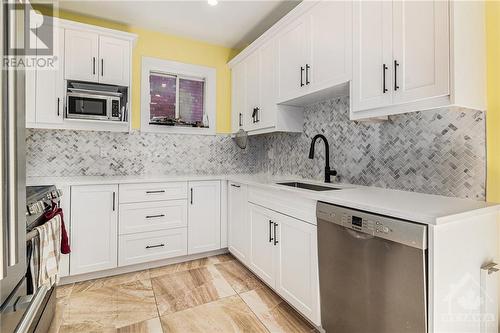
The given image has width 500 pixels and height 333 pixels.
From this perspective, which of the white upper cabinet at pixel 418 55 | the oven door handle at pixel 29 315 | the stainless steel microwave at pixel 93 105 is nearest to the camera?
the oven door handle at pixel 29 315

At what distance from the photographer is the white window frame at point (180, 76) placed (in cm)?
316

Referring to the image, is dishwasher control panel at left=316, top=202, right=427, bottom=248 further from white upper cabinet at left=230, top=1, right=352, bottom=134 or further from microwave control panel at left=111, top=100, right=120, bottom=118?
microwave control panel at left=111, top=100, right=120, bottom=118

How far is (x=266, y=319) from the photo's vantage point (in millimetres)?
1857

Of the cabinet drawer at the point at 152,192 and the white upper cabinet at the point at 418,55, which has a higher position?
the white upper cabinet at the point at 418,55

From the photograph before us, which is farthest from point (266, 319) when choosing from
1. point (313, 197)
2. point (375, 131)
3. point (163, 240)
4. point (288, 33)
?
point (288, 33)

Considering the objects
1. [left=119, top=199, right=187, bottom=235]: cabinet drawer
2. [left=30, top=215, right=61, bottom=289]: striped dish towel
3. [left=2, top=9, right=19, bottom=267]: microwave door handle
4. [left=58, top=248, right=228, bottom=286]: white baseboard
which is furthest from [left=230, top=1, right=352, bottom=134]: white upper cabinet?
[left=30, top=215, right=61, bottom=289]: striped dish towel

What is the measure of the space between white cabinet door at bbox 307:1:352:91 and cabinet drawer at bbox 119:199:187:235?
73.1 inches

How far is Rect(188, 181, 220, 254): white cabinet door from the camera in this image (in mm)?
2881

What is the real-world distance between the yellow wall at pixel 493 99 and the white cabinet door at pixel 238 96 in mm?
2322

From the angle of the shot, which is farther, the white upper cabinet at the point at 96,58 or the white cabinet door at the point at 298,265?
the white upper cabinet at the point at 96,58

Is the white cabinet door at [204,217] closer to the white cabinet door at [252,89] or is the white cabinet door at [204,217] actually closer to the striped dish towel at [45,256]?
the white cabinet door at [252,89]

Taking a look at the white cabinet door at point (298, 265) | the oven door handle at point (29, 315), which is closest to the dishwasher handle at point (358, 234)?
the white cabinet door at point (298, 265)

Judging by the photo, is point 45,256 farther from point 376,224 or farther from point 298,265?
point 376,224

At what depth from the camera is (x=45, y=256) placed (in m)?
1.38
